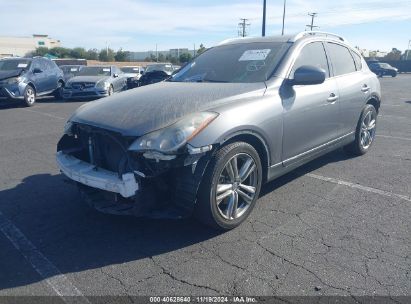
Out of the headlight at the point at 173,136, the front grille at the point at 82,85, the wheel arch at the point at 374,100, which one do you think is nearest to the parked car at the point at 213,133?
the headlight at the point at 173,136

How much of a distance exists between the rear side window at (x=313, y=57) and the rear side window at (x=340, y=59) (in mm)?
240

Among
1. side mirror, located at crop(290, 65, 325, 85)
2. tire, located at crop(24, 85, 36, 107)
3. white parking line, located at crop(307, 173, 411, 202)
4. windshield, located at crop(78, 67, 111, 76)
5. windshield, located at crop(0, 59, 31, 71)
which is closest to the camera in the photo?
side mirror, located at crop(290, 65, 325, 85)

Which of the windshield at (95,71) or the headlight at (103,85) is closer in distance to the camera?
the headlight at (103,85)

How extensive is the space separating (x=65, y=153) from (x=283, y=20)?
30.6m

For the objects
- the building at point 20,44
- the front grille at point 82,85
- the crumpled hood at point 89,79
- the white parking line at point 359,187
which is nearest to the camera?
the white parking line at point 359,187

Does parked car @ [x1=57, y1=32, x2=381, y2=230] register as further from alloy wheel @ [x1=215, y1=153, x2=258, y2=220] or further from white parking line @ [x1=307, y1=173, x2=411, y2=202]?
white parking line @ [x1=307, y1=173, x2=411, y2=202]

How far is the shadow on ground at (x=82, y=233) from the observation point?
291 cm

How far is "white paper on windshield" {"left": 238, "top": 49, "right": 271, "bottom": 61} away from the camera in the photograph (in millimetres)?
4129

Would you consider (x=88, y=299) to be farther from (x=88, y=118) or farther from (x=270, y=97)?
(x=270, y=97)

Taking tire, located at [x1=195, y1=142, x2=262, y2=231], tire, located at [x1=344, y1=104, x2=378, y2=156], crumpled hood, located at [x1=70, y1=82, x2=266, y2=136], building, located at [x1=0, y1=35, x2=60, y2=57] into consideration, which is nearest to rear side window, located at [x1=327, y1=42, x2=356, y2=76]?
tire, located at [x1=344, y1=104, x2=378, y2=156]

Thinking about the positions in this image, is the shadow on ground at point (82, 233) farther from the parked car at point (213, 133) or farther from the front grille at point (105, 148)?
the front grille at point (105, 148)

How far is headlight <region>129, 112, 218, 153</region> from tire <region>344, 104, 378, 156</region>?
10.9 feet

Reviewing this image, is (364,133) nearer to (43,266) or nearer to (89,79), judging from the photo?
(43,266)

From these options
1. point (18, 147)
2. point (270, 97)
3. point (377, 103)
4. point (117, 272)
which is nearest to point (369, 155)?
point (377, 103)
